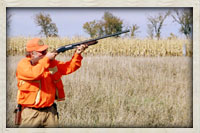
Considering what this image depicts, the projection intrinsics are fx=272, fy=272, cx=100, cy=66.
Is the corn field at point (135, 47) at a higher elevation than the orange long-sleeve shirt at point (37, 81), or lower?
higher

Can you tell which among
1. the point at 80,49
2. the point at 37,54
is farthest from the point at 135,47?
the point at 37,54

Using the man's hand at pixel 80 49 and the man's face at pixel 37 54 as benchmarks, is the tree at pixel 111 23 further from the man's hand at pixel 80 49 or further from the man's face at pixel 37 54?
the man's face at pixel 37 54

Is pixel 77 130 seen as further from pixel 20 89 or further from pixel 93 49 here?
pixel 93 49

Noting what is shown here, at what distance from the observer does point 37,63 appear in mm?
3092

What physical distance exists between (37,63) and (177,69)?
4.45 m

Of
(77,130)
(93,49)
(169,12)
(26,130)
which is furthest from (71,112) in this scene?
(93,49)

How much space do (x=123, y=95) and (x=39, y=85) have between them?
2.29 metres

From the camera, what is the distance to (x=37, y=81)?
308 cm

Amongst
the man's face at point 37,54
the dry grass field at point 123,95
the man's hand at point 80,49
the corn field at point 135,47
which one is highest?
the corn field at point 135,47

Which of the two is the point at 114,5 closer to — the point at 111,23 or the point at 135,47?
the point at 111,23

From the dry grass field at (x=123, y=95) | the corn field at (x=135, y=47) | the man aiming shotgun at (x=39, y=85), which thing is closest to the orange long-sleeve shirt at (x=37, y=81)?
the man aiming shotgun at (x=39, y=85)

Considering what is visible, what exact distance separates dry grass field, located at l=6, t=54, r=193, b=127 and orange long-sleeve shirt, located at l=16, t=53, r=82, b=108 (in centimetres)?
70

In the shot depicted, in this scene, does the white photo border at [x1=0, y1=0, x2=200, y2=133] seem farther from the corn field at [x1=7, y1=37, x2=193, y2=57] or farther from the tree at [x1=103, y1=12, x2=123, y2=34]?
the corn field at [x1=7, y1=37, x2=193, y2=57]

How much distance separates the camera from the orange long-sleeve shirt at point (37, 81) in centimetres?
294
